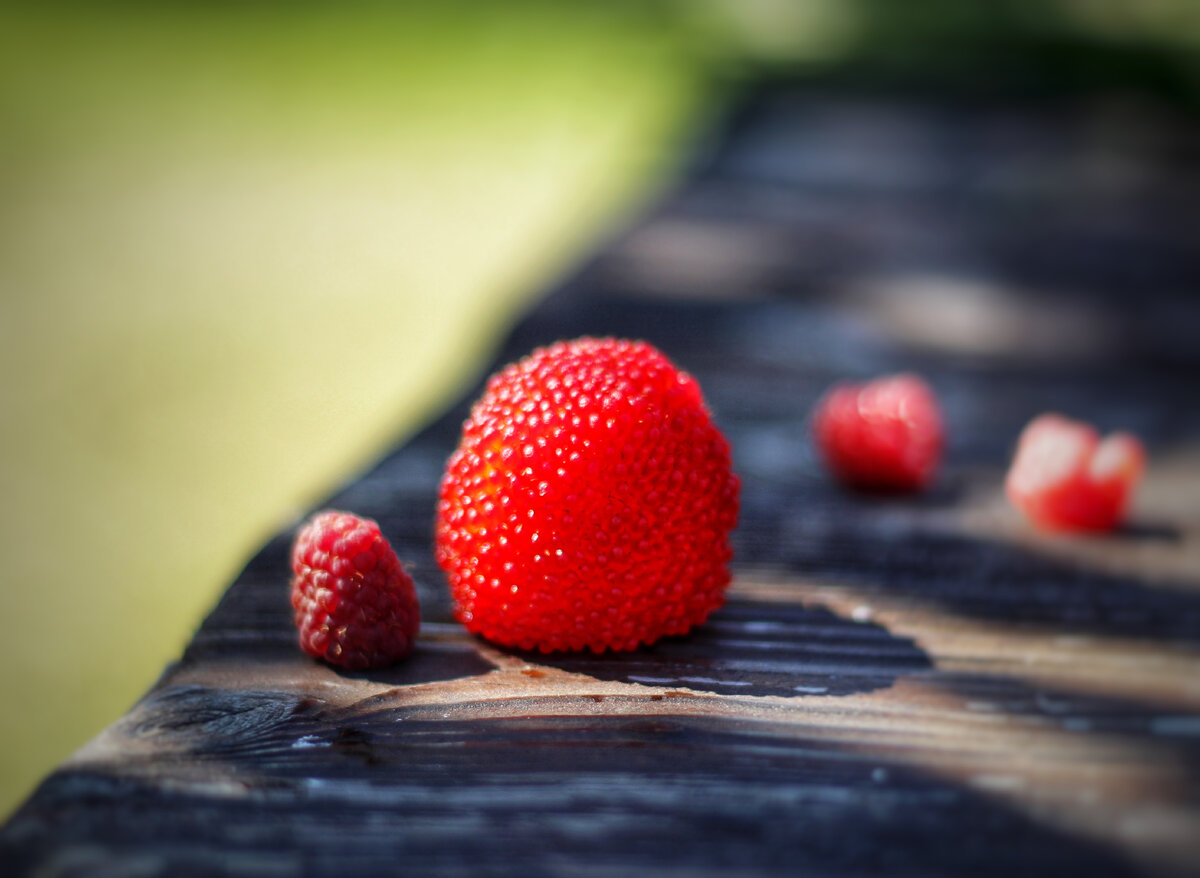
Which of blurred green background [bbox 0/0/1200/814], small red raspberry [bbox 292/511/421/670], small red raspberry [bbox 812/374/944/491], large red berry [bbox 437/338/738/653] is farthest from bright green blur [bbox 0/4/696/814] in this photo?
small red raspberry [bbox 812/374/944/491]

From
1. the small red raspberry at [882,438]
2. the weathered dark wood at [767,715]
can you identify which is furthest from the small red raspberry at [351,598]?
the small red raspberry at [882,438]

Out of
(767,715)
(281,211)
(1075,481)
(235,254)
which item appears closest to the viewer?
(767,715)

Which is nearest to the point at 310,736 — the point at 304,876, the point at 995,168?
the point at 304,876

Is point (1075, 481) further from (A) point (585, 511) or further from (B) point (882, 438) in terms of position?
(A) point (585, 511)

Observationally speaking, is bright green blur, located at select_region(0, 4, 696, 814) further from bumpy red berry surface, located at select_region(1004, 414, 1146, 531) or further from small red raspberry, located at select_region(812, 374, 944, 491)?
bumpy red berry surface, located at select_region(1004, 414, 1146, 531)

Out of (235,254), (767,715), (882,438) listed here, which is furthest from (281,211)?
(767,715)

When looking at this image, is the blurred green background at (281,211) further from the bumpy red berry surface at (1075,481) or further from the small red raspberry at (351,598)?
the bumpy red berry surface at (1075,481)
